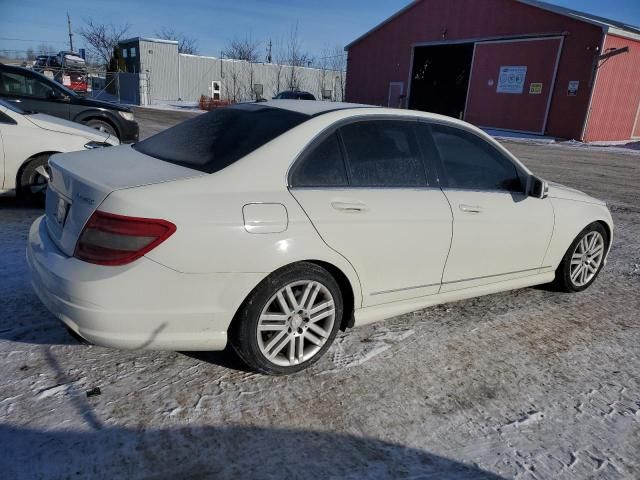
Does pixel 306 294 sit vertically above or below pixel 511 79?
below

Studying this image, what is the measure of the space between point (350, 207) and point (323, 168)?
283mm

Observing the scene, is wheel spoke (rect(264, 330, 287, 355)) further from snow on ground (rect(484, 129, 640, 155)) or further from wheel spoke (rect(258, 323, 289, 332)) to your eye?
snow on ground (rect(484, 129, 640, 155))

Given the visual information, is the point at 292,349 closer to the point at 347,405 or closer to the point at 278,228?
the point at 347,405

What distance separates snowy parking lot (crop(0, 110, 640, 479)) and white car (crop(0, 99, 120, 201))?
2.36 metres

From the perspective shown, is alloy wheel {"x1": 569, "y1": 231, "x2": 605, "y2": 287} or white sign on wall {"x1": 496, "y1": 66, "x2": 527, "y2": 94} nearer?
alloy wheel {"x1": 569, "y1": 231, "x2": 605, "y2": 287}

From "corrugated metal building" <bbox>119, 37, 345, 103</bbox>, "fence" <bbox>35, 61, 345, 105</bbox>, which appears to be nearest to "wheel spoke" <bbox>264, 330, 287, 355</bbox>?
"fence" <bbox>35, 61, 345, 105</bbox>

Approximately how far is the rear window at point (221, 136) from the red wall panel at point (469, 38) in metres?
22.9

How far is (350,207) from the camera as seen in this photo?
295 centimetres

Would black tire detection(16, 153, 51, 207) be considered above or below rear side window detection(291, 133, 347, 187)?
below

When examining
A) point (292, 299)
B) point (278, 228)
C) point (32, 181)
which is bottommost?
point (32, 181)

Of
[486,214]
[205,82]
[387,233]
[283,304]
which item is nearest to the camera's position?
[283,304]

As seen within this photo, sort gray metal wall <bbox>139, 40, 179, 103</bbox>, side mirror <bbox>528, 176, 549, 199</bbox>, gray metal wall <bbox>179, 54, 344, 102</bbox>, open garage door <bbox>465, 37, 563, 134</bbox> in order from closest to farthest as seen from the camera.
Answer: side mirror <bbox>528, 176, 549, 199</bbox> < open garage door <bbox>465, 37, 563, 134</bbox> < gray metal wall <bbox>139, 40, 179, 103</bbox> < gray metal wall <bbox>179, 54, 344, 102</bbox>

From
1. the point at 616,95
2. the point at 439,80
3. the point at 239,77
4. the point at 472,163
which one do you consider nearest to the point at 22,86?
the point at 472,163

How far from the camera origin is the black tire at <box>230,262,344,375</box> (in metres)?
2.69
